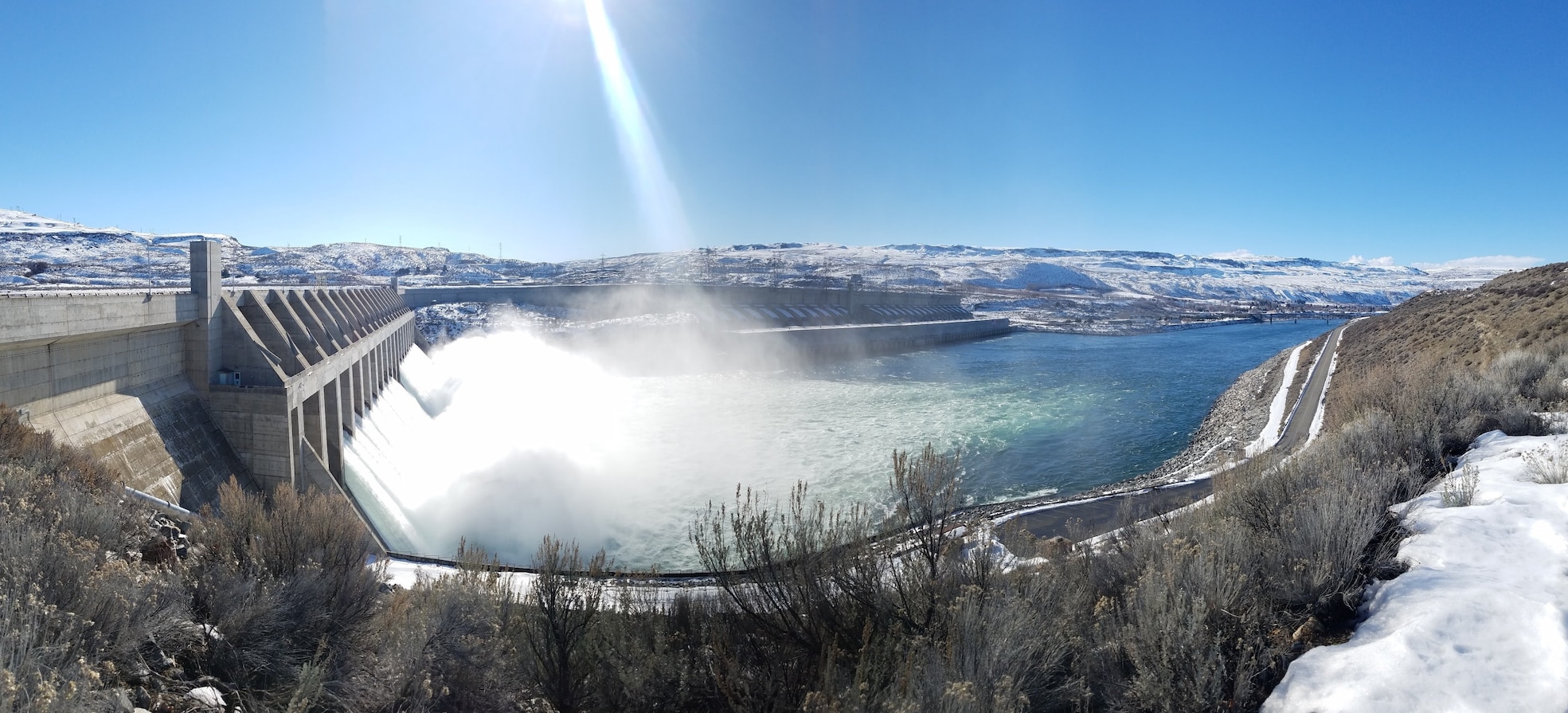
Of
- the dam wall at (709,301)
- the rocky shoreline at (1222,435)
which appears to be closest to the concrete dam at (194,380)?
the rocky shoreline at (1222,435)

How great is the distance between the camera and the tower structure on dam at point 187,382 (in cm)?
1117

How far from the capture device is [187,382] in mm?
15320

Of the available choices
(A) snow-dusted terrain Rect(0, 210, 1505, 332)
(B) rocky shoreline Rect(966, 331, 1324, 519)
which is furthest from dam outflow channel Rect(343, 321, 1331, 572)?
(A) snow-dusted terrain Rect(0, 210, 1505, 332)

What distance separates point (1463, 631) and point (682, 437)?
86.2 feet

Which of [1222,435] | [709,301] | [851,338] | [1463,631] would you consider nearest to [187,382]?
[1463,631]

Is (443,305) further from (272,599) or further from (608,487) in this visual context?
(272,599)

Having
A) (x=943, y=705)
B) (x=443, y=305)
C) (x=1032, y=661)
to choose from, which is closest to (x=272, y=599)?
(x=943, y=705)

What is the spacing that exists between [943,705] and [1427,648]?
3.28 m

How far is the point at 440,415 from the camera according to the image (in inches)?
1287

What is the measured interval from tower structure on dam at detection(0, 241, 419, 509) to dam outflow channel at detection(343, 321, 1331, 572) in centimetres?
287

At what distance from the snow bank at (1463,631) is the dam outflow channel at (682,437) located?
13.8 meters

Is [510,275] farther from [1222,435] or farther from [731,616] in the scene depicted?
[731,616]

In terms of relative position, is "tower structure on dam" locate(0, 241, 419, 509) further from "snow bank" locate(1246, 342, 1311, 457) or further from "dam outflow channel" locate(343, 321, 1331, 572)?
"snow bank" locate(1246, 342, 1311, 457)

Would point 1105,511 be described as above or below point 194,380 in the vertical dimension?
below
